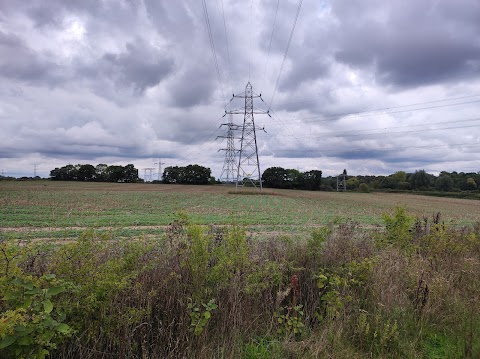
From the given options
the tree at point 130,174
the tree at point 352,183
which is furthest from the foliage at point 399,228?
the tree at point 352,183

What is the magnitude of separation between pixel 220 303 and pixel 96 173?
429 feet

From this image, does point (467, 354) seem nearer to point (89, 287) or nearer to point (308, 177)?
point (89, 287)

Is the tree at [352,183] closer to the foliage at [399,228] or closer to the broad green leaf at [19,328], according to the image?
the foliage at [399,228]

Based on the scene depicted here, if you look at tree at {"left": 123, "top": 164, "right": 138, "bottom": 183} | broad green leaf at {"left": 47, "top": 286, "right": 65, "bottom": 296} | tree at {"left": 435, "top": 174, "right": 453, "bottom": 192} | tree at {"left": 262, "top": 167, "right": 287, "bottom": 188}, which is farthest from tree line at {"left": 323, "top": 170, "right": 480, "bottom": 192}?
broad green leaf at {"left": 47, "top": 286, "right": 65, "bottom": 296}

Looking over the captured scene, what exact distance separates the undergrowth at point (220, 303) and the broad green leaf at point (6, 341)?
1 centimetres

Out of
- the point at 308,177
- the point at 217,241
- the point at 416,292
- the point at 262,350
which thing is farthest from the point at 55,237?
the point at 308,177

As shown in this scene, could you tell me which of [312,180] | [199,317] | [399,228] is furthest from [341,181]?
[199,317]

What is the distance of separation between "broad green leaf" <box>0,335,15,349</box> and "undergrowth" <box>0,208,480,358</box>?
0.01 meters

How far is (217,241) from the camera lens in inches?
223

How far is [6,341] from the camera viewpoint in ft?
8.78

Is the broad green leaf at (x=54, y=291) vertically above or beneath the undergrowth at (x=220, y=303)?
above

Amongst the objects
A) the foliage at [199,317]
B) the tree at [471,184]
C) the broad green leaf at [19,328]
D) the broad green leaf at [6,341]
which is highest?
the tree at [471,184]

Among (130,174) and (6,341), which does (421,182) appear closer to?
(130,174)

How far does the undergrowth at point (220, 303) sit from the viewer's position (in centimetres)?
336
